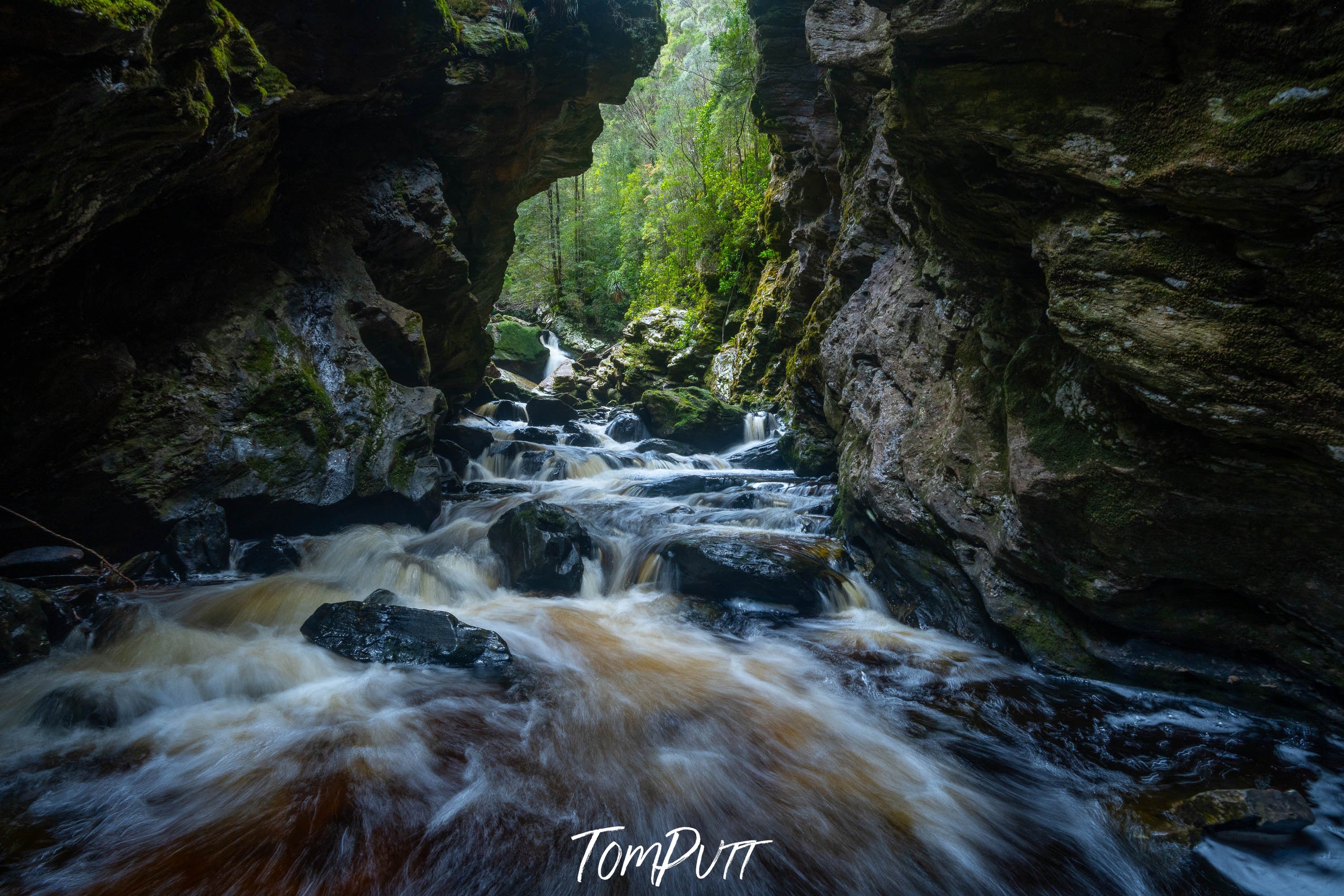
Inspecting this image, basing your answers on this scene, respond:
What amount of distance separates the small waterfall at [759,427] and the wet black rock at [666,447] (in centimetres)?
137

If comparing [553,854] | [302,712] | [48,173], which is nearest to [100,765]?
[302,712]

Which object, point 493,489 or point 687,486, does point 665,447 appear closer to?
point 687,486

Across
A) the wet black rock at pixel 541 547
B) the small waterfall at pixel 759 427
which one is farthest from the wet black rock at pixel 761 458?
the wet black rock at pixel 541 547

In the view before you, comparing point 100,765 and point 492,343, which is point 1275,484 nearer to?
point 100,765

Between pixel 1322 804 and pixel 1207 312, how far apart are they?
257 centimetres

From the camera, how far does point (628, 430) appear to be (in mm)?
15758

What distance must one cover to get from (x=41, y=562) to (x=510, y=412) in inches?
507

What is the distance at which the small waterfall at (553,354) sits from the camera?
25.4 meters

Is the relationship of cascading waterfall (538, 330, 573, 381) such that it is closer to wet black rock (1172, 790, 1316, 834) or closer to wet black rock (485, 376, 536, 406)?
wet black rock (485, 376, 536, 406)

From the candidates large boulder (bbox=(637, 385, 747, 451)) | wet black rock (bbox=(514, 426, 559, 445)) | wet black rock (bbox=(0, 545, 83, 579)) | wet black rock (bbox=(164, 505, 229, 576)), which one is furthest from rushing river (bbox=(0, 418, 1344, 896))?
large boulder (bbox=(637, 385, 747, 451))

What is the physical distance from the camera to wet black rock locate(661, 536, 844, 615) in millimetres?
6211

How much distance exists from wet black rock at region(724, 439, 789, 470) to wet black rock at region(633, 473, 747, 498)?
6.22 ft

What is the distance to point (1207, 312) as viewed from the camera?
2975mm

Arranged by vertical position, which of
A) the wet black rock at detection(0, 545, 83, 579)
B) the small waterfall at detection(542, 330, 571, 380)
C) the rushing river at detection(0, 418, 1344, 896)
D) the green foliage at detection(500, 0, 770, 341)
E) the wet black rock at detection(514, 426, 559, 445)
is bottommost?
the rushing river at detection(0, 418, 1344, 896)
